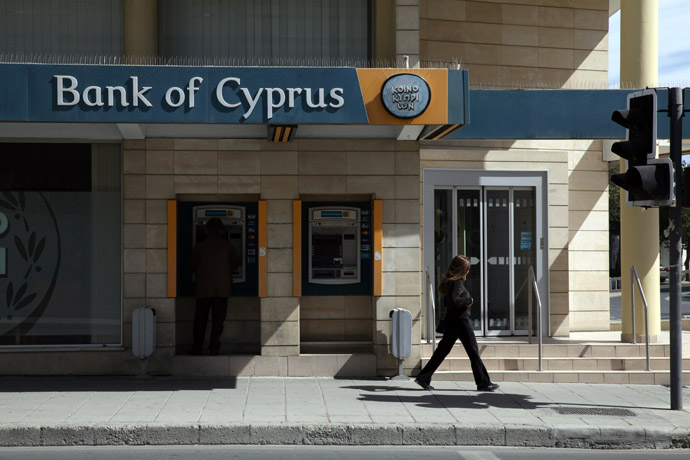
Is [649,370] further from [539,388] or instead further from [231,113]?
[231,113]

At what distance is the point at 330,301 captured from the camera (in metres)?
11.4

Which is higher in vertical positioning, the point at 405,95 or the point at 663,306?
the point at 405,95

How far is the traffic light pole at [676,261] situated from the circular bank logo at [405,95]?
2743mm

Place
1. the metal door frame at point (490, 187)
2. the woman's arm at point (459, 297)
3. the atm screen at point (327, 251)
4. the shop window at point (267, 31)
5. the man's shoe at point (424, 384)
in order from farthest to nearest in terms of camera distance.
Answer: the metal door frame at point (490, 187) < the shop window at point (267, 31) < the atm screen at point (327, 251) < the man's shoe at point (424, 384) < the woman's arm at point (459, 297)

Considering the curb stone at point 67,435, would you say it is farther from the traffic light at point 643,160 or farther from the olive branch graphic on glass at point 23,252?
the traffic light at point 643,160

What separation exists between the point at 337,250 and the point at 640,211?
450 cm

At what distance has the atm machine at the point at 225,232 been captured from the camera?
36.5 ft

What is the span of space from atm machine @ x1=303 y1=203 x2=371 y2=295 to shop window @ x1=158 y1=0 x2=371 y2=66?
7.20ft

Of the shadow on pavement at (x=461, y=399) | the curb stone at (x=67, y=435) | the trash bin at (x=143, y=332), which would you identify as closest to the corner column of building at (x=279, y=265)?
the shadow on pavement at (x=461, y=399)

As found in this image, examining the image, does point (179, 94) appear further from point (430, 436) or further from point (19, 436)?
point (430, 436)

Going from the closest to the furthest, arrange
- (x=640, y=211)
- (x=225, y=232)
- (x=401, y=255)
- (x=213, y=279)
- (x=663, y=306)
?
(x=213, y=279)
(x=401, y=255)
(x=225, y=232)
(x=640, y=211)
(x=663, y=306)

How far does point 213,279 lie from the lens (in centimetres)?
1063

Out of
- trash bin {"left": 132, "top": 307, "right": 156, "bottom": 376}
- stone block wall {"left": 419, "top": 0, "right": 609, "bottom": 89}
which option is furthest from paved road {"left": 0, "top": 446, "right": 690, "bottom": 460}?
stone block wall {"left": 419, "top": 0, "right": 609, "bottom": 89}

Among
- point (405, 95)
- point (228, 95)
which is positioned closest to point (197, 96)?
point (228, 95)
